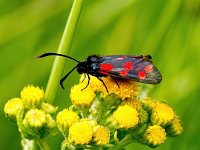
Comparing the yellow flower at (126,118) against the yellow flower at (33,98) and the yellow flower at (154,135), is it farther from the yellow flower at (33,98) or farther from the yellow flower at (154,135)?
the yellow flower at (33,98)

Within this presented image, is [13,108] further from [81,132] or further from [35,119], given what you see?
[81,132]

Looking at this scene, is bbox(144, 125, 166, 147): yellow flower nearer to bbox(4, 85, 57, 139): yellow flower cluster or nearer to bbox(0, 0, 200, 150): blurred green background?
bbox(4, 85, 57, 139): yellow flower cluster

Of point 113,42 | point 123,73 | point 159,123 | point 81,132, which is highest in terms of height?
point 113,42

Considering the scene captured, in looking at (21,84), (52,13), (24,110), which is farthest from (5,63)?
(24,110)

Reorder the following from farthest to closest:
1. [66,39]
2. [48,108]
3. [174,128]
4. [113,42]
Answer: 1. [113,42]
2. [174,128]
3. [48,108]
4. [66,39]

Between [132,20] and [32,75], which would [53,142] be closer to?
[32,75]

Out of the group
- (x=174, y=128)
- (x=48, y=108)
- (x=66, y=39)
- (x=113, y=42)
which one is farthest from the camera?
(x=113, y=42)

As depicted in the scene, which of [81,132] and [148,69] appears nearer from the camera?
[81,132]

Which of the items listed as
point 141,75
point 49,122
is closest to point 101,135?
point 49,122
